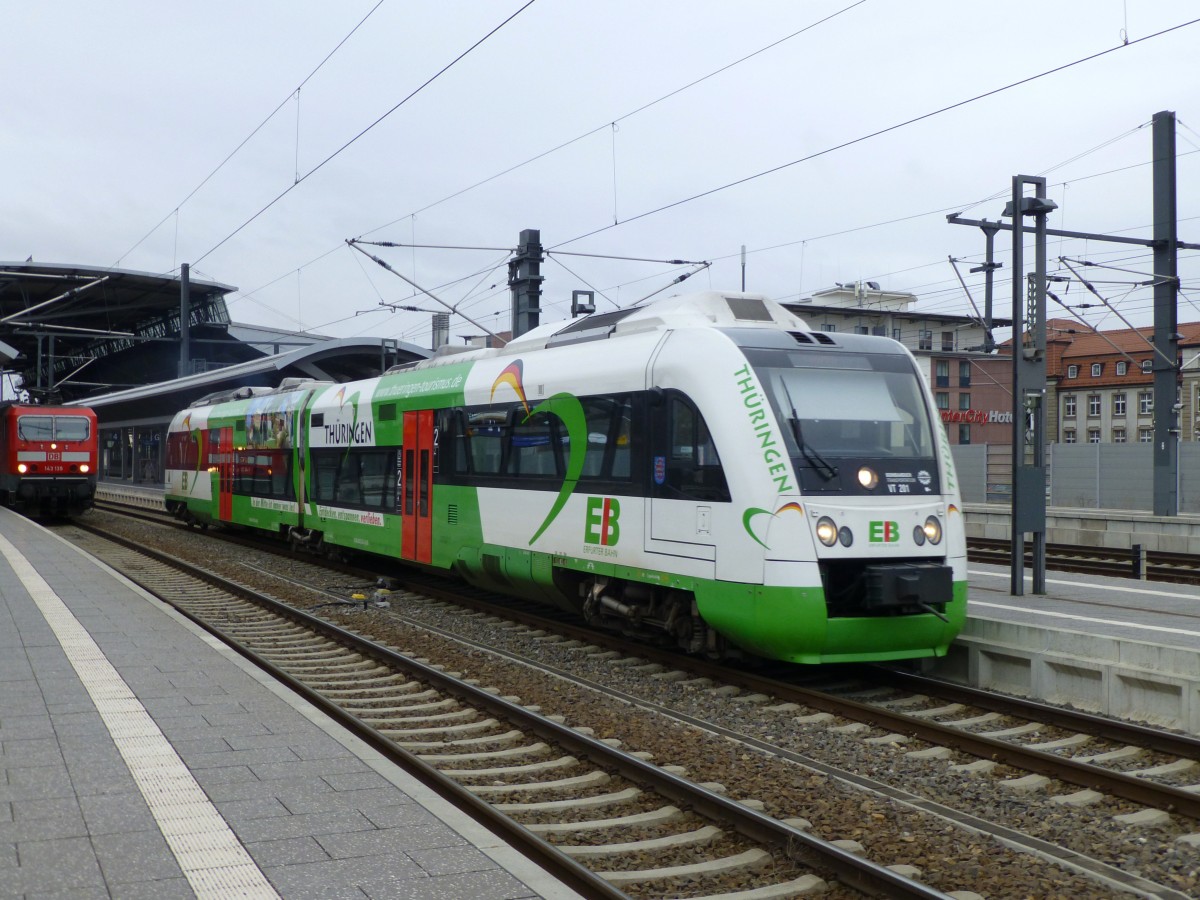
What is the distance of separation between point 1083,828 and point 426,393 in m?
10.3

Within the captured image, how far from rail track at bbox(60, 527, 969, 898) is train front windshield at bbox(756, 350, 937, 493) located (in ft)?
9.16

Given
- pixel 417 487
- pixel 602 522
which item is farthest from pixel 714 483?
pixel 417 487

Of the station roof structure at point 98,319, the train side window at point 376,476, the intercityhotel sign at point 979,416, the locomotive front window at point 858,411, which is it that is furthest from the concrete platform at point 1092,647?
the intercityhotel sign at point 979,416

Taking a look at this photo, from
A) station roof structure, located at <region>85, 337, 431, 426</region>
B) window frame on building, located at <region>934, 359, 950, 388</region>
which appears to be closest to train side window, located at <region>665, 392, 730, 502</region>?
station roof structure, located at <region>85, 337, 431, 426</region>

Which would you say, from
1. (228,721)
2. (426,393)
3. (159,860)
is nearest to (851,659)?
(228,721)

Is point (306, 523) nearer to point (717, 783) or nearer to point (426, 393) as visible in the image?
point (426, 393)

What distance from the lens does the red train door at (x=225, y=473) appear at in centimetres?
2347

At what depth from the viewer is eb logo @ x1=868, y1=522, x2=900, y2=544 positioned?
28.5 ft

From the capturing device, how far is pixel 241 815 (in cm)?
516

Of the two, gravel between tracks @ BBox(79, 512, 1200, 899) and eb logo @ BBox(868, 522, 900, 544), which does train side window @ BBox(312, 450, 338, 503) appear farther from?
eb logo @ BBox(868, 522, 900, 544)

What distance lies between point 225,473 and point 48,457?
9125mm

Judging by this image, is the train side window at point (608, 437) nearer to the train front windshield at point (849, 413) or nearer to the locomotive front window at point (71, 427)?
the train front windshield at point (849, 413)

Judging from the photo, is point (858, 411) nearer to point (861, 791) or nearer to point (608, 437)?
point (608, 437)

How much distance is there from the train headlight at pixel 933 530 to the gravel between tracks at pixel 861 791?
178 centimetres
